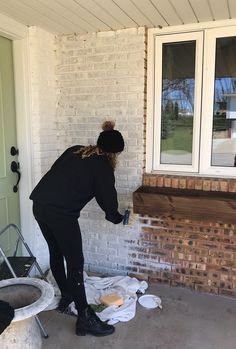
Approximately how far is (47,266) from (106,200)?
142 centimetres

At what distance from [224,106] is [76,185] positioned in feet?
5.13

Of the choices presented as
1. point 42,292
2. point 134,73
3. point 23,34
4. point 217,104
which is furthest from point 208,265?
point 23,34

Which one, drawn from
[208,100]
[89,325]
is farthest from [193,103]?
[89,325]

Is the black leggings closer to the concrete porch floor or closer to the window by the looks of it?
the concrete porch floor

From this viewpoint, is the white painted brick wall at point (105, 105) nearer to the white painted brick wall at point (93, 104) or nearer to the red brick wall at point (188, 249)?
the white painted brick wall at point (93, 104)

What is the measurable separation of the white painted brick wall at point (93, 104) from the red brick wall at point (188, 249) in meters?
0.15

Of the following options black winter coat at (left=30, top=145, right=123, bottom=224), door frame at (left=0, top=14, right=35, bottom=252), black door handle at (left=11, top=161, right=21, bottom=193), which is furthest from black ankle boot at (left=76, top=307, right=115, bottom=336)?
black door handle at (left=11, top=161, right=21, bottom=193)

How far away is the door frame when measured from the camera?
9.88 feet

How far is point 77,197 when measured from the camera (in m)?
2.42

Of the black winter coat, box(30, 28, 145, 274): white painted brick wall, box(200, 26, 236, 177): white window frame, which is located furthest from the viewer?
box(30, 28, 145, 274): white painted brick wall

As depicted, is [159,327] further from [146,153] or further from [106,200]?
[146,153]

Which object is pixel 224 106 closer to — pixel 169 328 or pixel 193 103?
pixel 193 103

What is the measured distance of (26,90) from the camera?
308 centimetres

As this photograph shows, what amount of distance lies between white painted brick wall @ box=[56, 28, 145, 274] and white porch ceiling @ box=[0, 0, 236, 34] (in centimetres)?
20
